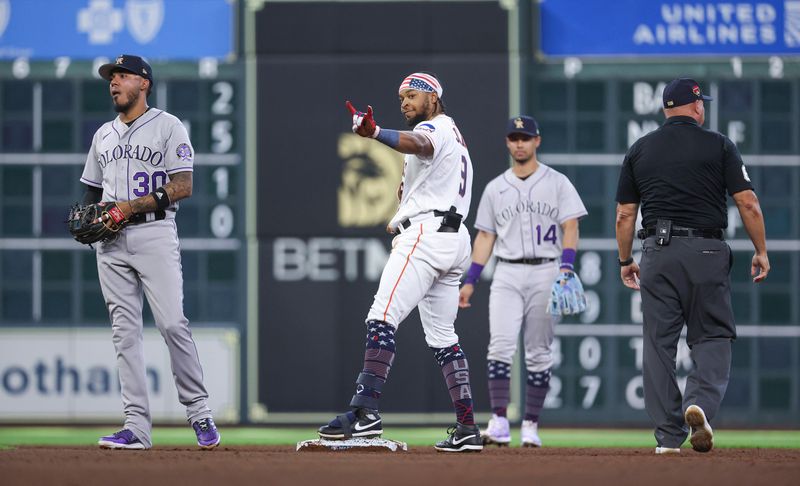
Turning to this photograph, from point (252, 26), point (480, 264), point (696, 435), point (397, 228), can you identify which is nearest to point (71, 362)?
point (252, 26)

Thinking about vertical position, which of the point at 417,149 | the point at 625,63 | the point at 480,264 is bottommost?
the point at 480,264

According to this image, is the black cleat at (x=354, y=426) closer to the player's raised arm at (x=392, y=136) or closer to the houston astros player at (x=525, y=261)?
the player's raised arm at (x=392, y=136)

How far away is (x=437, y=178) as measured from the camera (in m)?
7.46

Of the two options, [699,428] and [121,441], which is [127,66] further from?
[699,428]

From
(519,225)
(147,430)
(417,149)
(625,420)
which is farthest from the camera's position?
(625,420)

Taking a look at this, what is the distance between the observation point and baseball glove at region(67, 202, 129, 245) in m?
7.50

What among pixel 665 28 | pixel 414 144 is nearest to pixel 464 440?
pixel 414 144

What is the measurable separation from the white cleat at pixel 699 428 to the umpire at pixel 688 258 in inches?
6.0

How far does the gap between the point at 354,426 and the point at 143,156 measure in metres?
1.90

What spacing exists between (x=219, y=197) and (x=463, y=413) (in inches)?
182

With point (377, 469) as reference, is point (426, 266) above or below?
above

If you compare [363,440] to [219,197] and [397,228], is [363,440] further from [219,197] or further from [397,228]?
[219,197]

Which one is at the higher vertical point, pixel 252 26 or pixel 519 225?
pixel 252 26

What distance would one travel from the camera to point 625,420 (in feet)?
37.5
